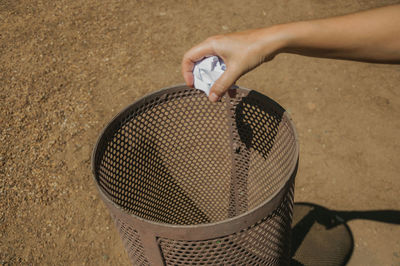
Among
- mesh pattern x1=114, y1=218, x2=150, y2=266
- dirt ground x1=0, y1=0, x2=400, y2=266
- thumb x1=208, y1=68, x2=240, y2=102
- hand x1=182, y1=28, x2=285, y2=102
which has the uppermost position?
→ hand x1=182, y1=28, x2=285, y2=102

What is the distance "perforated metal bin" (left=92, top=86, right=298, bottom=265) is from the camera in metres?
0.89

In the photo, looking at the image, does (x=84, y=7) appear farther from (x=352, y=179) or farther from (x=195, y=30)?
(x=352, y=179)

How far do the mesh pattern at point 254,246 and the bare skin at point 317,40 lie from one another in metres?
0.44

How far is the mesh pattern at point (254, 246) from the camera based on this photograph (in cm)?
94

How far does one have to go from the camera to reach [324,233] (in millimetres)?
1895

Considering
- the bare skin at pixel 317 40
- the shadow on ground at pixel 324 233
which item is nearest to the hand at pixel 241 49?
the bare skin at pixel 317 40

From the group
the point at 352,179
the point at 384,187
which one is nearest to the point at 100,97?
the point at 352,179

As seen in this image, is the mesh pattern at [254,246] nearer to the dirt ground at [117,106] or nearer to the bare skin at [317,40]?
the bare skin at [317,40]

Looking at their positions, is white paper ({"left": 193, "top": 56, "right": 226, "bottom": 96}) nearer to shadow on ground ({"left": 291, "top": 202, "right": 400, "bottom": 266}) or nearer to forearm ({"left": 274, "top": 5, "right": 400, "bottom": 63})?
forearm ({"left": 274, "top": 5, "right": 400, "bottom": 63})

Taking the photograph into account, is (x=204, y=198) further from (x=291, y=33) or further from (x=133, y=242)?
(x=291, y=33)

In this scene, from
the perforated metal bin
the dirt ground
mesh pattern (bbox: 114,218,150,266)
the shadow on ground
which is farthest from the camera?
the dirt ground

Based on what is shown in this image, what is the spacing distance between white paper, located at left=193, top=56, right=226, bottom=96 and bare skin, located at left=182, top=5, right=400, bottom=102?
38 millimetres

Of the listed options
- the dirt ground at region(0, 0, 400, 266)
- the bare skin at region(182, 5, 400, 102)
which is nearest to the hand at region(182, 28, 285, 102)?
the bare skin at region(182, 5, 400, 102)

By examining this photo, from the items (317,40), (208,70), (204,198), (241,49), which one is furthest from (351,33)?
(204,198)
